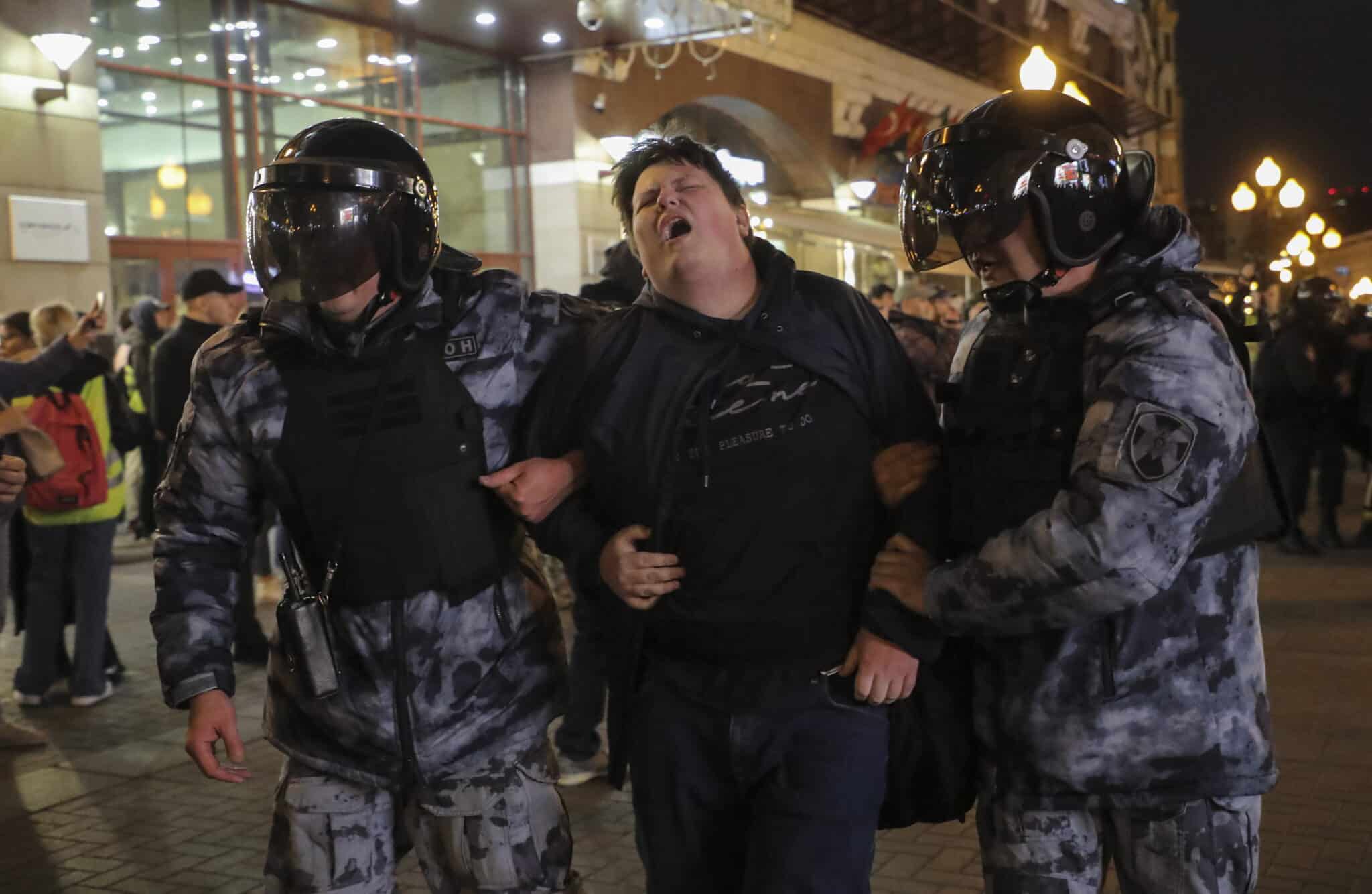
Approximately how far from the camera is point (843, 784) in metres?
2.70

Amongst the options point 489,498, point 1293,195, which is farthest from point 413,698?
point 1293,195

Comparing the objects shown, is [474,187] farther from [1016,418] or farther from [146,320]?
[1016,418]

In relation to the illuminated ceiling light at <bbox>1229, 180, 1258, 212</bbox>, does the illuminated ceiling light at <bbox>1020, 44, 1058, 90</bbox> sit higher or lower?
lower

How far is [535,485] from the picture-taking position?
2.83m

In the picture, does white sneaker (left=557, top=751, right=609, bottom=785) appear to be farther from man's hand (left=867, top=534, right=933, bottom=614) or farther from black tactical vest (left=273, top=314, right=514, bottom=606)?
man's hand (left=867, top=534, right=933, bottom=614)

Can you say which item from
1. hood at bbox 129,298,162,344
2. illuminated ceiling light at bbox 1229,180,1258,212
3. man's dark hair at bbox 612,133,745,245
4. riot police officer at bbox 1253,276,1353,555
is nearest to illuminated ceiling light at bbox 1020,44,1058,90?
riot police officer at bbox 1253,276,1353,555

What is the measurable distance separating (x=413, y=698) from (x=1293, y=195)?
23.3m

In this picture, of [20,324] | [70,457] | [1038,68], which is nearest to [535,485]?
[70,457]

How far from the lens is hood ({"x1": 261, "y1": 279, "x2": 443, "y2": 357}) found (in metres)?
2.84

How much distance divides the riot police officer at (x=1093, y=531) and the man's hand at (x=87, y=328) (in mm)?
4902

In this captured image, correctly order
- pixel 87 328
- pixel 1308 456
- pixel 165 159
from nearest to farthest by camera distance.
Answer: pixel 87 328
pixel 1308 456
pixel 165 159

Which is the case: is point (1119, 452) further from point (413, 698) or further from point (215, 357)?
point (215, 357)

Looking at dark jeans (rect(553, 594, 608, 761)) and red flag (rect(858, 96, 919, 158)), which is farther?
red flag (rect(858, 96, 919, 158))

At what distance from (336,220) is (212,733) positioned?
3.31ft
